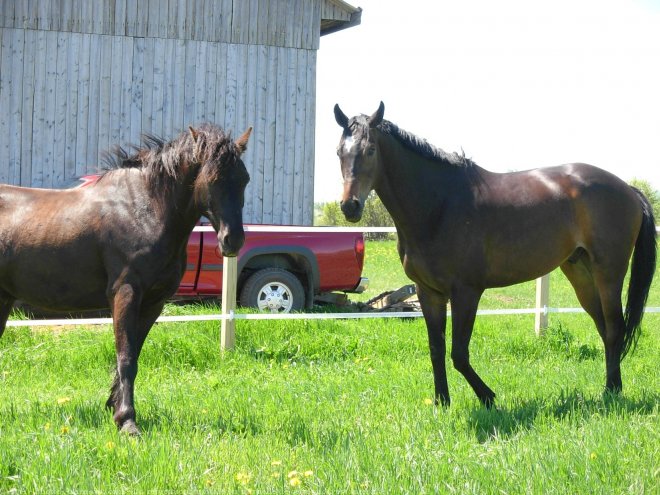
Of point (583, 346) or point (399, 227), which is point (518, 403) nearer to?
point (399, 227)

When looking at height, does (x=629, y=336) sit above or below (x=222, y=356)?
above

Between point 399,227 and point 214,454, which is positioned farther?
point 399,227

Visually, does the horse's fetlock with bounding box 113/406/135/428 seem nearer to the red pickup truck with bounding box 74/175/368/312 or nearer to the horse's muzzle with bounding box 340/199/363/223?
the horse's muzzle with bounding box 340/199/363/223

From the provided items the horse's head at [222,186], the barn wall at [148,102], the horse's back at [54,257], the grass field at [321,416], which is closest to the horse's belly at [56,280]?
the horse's back at [54,257]

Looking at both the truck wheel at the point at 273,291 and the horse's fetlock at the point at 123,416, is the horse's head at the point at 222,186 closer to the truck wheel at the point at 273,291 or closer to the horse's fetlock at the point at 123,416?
the horse's fetlock at the point at 123,416

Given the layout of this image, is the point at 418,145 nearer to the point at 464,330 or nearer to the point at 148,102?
the point at 464,330

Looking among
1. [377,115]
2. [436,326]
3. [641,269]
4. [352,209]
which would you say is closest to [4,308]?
[352,209]

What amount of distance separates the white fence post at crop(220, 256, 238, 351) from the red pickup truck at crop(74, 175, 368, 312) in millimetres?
1246

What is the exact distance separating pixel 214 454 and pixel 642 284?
4529mm

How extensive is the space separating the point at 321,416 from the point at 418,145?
2.28 m

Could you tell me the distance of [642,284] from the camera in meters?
7.22

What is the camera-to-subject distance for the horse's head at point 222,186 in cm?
521

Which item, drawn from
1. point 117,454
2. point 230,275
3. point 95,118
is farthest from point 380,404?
point 95,118

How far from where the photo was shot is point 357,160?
5.86 m
